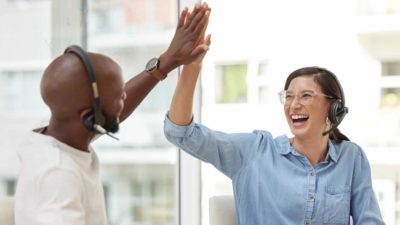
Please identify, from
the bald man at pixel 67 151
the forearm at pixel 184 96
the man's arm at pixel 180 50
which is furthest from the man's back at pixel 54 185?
the forearm at pixel 184 96

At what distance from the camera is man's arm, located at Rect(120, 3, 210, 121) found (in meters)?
1.30

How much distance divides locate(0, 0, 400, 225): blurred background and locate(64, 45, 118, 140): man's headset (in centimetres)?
150

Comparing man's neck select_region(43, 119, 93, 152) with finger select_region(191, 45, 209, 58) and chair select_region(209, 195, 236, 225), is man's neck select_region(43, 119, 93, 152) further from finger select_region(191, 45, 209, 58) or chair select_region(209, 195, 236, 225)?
chair select_region(209, 195, 236, 225)

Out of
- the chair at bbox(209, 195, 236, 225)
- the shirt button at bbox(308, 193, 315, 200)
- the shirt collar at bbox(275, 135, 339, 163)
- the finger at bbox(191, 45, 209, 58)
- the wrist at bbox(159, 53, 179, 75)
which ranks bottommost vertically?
the chair at bbox(209, 195, 236, 225)

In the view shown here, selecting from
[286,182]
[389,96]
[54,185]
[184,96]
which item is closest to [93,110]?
[54,185]

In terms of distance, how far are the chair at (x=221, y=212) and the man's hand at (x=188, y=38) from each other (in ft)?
2.17

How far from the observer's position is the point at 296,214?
171 cm

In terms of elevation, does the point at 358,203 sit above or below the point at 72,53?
below

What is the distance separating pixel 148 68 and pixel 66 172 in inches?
22.2

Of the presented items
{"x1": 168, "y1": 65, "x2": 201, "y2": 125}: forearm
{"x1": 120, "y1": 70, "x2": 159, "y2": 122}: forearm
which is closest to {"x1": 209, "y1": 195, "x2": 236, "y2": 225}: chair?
{"x1": 168, "y1": 65, "x2": 201, "y2": 125}: forearm

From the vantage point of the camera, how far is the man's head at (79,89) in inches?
35.6

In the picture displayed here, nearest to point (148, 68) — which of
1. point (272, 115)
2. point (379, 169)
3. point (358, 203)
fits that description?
point (358, 203)

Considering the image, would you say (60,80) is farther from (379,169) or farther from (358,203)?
(379,169)

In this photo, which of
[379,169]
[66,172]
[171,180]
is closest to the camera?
[66,172]
